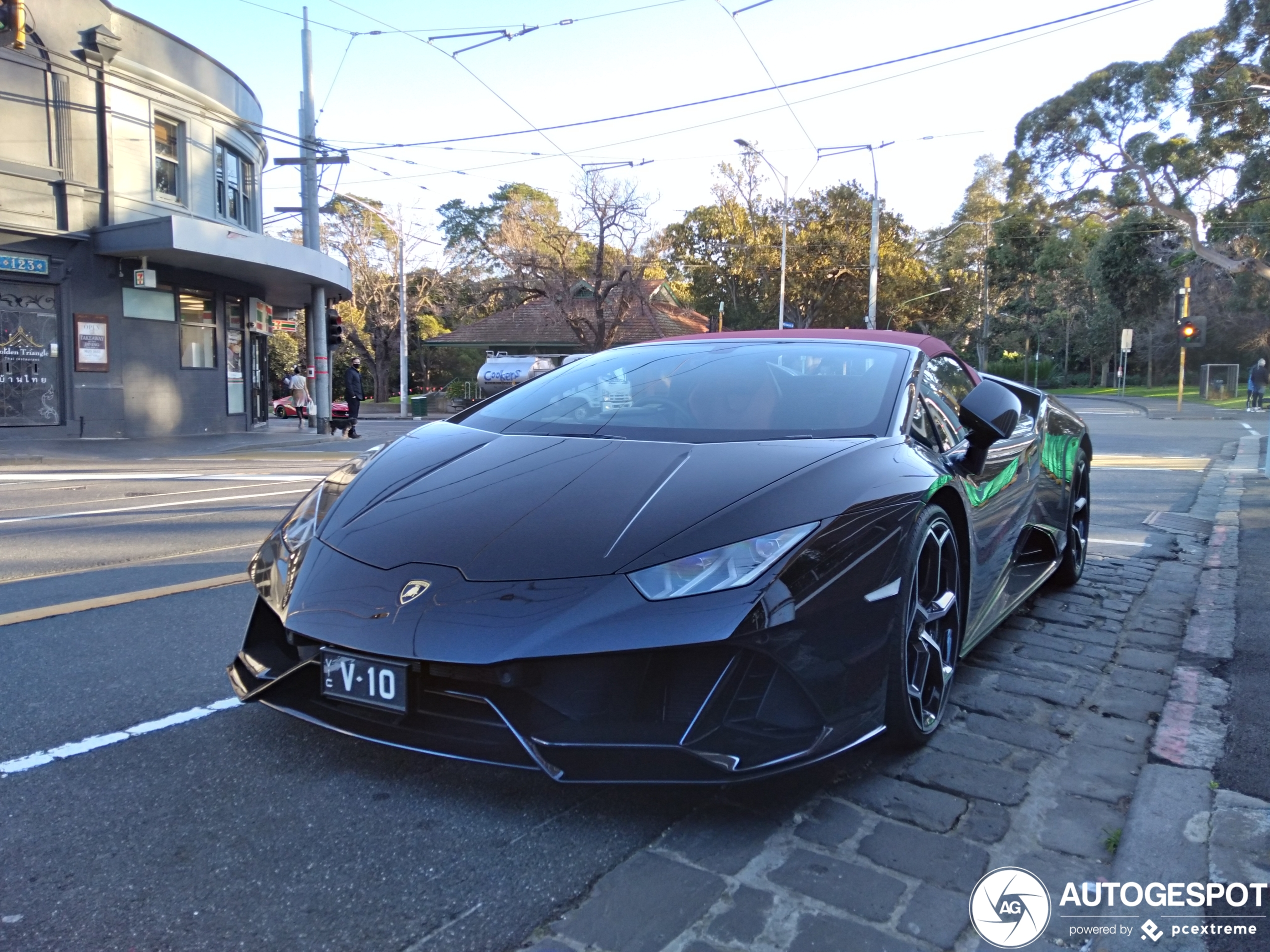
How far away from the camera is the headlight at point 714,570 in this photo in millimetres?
2330

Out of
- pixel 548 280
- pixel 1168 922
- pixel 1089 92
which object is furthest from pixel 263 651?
pixel 1089 92

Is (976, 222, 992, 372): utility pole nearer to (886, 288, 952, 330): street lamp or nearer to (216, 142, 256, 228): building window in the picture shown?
(886, 288, 952, 330): street lamp

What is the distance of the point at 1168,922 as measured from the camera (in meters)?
2.14

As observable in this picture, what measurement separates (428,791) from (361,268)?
49.0 m

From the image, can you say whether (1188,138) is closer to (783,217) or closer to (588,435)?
(783,217)

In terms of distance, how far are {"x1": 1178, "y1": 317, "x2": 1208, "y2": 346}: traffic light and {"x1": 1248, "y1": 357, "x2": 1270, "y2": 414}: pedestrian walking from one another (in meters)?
5.25

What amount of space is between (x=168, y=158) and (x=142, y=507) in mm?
14196

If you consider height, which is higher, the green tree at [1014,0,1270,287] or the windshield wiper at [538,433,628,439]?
the green tree at [1014,0,1270,287]

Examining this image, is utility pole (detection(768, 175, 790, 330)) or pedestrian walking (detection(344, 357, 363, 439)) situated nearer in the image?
pedestrian walking (detection(344, 357, 363, 439))

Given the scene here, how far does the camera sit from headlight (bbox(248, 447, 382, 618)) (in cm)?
272

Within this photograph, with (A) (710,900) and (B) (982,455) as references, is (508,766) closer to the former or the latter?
(A) (710,900)

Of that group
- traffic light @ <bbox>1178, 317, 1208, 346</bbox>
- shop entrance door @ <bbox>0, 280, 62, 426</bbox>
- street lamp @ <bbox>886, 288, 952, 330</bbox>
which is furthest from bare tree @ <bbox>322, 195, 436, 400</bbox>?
traffic light @ <bbox>1178, 317, 1208, 346</bbox>

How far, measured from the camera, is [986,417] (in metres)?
3.43

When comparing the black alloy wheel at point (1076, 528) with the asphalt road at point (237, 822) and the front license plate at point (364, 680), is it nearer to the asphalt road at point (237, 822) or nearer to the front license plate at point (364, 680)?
the asphalt road at point (237, 822)
